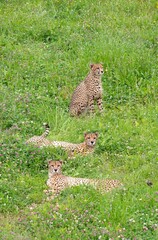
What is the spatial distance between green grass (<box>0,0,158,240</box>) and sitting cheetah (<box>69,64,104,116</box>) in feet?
0.67

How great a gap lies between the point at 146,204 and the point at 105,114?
2973 mm

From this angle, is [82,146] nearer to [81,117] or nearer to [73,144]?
[73,144]

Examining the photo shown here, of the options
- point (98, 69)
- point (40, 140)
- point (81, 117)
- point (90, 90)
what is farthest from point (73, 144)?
point (98, 69)

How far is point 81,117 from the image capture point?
37.0 feet

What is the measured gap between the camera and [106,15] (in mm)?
14195

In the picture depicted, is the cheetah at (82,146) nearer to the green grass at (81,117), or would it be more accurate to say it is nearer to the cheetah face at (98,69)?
the green grass at (81,117)

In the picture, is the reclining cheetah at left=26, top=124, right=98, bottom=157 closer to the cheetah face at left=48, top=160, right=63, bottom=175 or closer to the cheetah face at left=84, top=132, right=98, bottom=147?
the cheetah face at left=84, top=132, right=98, bottom=147

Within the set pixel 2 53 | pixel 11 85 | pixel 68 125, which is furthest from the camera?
pixel 2 53

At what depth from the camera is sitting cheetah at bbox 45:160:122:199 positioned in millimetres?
8812

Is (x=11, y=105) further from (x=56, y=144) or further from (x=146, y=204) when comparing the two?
(x=146, y=204)

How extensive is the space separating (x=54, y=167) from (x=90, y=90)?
2.74 meters

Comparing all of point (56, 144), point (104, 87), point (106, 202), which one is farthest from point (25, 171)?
point (104, 87)

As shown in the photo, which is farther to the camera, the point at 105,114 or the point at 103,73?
the point at 103,73

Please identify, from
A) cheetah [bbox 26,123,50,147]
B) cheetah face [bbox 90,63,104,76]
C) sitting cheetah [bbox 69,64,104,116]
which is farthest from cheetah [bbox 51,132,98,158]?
cheetah face [bbox 90,63,104,76]
